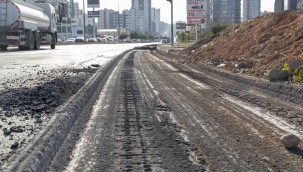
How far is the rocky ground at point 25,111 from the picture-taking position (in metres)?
5.31

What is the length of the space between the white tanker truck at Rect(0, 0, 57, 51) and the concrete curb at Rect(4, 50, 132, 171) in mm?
25400

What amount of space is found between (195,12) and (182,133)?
30643 mm

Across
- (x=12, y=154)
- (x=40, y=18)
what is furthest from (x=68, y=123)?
(x=40, y=18)

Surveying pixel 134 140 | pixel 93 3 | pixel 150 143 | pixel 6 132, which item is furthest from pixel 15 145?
pixel 93 3

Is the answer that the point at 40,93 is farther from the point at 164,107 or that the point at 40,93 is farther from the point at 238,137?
the point at 238,137

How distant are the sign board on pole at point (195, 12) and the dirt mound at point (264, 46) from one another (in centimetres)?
1186

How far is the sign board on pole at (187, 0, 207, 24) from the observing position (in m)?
Result: 35.6

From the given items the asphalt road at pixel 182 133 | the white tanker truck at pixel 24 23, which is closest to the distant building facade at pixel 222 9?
the white tanker truck at pixel 24 23

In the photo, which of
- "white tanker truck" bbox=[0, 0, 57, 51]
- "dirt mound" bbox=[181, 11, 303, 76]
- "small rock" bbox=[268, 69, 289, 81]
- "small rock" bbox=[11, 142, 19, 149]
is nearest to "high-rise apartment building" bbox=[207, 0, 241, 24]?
"white tanker truck" bbox=[0, 0, 57, 51]

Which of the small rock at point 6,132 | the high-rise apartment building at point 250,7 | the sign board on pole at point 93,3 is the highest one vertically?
the sign board on pole at point 93,3

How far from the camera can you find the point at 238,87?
1193 cm

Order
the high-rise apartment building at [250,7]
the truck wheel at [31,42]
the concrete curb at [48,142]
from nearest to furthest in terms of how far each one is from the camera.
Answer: the concrete curb at [48,142] → the truck wheel at [31,42] → the high-rise apartment building at [250,7]

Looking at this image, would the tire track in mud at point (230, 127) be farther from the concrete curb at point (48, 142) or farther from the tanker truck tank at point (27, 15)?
the tanker truck tank at point (27, 15)

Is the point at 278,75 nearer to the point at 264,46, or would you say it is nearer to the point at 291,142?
the point at 264,46
